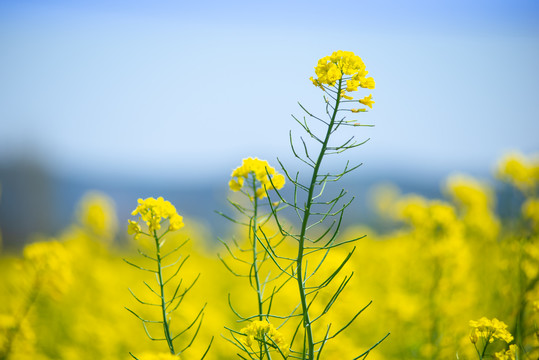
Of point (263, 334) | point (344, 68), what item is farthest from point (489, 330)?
point (344, 68)

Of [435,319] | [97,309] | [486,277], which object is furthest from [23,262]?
[486,277]

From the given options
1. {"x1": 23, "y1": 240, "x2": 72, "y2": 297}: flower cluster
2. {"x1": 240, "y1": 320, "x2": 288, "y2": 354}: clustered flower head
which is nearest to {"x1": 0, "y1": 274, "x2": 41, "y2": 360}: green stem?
{"x1": 23, "y1": 240, "x2": 72, "y2": 297}: flower cluster

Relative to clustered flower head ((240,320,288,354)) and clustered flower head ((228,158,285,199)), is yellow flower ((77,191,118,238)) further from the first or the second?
clustered flower head ((240,320,288,354))

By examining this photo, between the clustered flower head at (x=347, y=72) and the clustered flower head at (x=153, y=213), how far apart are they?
34.3 inches

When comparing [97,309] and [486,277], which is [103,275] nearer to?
[97,309]

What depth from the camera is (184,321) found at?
13.0 feet

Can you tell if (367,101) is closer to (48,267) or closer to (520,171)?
(48,267)

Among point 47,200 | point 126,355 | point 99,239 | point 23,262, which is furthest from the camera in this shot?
point 47,200

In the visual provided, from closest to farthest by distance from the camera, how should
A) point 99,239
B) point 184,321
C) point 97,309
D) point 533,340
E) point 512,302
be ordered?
point 533,340 < point 512,302 < point 184,321 < point 97,309 < point 99,239

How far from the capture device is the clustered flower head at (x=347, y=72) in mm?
1685

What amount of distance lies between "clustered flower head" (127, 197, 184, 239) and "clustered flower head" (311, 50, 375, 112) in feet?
2.85

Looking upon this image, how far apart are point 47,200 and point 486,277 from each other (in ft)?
90.3

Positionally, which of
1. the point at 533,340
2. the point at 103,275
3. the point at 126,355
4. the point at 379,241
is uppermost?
the point at 379,241

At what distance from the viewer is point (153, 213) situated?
6.23 feet
